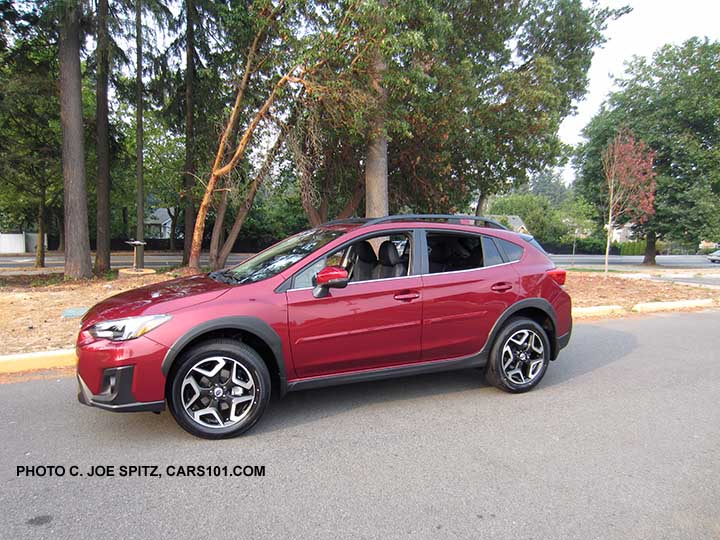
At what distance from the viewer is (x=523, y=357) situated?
14.5ft

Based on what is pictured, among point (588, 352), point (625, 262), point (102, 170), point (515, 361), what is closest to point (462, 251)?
point (515, 361)

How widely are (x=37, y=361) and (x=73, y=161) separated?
9456 millimetres

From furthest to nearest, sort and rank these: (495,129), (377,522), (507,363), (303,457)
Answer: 1. (495,129)
2. (507,363)
3. (303,457)
4. (377,522)

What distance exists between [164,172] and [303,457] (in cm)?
2898

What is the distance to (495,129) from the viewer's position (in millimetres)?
14281

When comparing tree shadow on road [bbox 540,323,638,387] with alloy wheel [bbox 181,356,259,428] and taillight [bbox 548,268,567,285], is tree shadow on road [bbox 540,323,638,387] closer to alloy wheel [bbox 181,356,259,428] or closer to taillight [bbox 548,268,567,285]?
taillight [bbox 548,268,567,285]

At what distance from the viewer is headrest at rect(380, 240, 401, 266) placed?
4.19 metres

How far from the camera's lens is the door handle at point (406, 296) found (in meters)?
3.82

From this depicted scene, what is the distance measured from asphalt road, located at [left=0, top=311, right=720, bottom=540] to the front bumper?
13.3 inches

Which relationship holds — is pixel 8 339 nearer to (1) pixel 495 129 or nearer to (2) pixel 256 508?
(2) pixel 256 508

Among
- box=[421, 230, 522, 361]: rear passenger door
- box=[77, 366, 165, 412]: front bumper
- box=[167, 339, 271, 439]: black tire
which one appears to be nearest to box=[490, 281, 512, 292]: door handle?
box=[421, 230, 522, 361]: rear passenger door

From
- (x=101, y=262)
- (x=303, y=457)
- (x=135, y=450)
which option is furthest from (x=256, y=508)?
(x=101, y=262)

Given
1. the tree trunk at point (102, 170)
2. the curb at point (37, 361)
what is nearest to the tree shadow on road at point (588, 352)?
the curb at point (37, 361)

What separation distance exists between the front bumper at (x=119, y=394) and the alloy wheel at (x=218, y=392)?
0.82 feet
